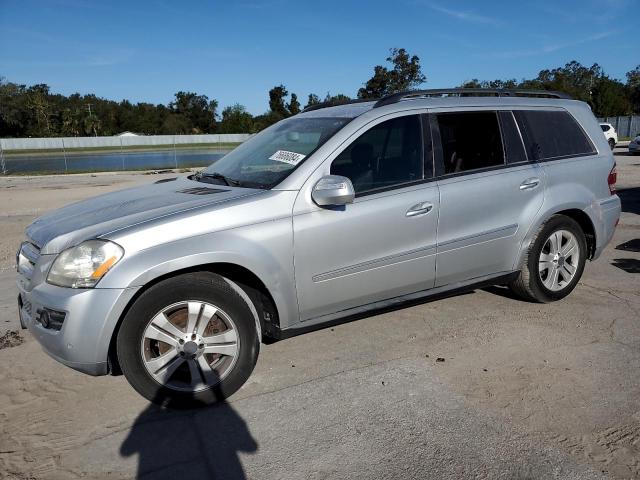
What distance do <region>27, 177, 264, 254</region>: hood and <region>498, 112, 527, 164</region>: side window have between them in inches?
88.1

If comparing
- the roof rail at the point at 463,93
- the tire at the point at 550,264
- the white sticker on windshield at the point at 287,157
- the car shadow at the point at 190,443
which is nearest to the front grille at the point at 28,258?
the car shadow at the point at 190,443

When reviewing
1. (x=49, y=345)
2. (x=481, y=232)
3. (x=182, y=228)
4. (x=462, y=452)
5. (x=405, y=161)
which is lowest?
(x=462, y=452)

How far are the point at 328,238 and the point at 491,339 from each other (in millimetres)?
1628

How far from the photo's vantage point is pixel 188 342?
3.26m

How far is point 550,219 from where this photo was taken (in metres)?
4.72

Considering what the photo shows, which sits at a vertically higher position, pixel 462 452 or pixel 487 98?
pixel 487 98

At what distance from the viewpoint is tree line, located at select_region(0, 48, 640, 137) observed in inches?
1797

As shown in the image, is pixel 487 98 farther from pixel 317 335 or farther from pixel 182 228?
pixel 182 228

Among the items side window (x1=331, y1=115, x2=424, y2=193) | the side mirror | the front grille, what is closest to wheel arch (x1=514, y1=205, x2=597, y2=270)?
side window (x1=331, y1=115, x2=424, y2=193)

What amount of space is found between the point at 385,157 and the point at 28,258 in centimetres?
248

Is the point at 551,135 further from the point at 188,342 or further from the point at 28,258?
the point at 28,258

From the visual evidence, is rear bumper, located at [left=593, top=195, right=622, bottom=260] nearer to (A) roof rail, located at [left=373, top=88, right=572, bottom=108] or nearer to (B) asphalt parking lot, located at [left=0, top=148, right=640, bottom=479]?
(B) asphalt parking lot, located at [left=0, top=148, right=640, bottom=479]

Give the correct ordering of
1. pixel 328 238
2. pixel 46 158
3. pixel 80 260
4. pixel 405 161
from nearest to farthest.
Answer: pixel 80 260, pixel 328 238, pixel 405 161, pixel 46 158

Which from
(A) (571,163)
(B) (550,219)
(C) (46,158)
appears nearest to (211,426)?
(B) (550,219)
